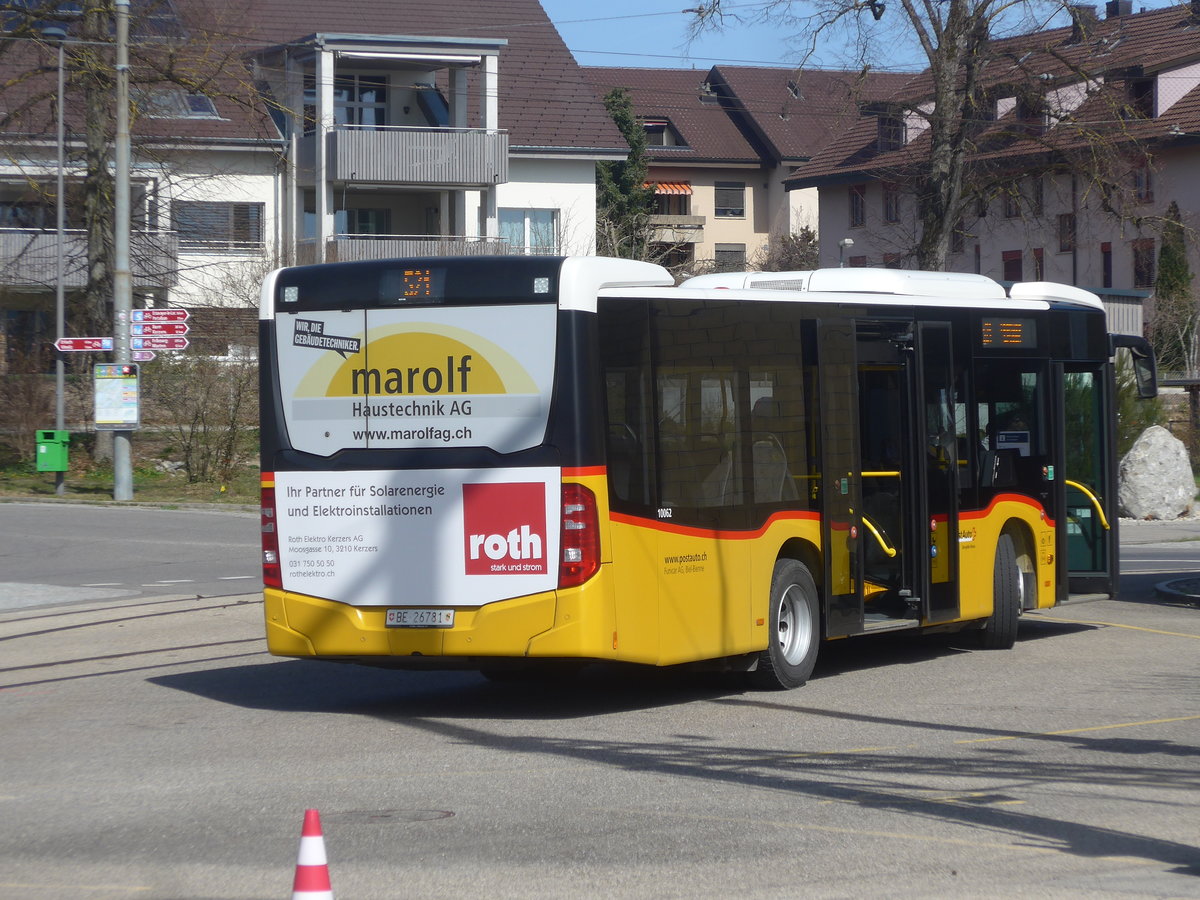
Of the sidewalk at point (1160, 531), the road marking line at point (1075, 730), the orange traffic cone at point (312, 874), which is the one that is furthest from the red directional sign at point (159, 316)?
the orange traffic cone at point (312, 874)

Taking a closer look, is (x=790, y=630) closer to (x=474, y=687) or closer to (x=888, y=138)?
(x=474, y=687)

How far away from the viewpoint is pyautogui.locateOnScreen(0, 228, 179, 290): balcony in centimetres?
4484

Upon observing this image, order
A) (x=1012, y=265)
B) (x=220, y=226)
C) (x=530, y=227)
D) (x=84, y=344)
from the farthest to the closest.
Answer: (x=1012, y=265), (x=530, y=227), (x=220, y=226), (x=84, y=344)

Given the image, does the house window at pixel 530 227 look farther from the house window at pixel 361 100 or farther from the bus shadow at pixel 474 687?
the bus shadow at pixel 474 687

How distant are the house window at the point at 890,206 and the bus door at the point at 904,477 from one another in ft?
165

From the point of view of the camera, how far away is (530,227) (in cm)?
5347

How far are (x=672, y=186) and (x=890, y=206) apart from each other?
66.2 feet

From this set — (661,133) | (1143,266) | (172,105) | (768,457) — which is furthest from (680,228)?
(768,457)

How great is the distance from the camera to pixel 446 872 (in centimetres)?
639

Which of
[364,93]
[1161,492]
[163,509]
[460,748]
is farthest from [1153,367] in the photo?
[364,93]

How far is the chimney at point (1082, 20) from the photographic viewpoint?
103 ft

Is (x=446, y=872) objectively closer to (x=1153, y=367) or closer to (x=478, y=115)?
(x=1153, y=367)

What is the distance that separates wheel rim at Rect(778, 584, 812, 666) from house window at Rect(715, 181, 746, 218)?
7525 centimetres

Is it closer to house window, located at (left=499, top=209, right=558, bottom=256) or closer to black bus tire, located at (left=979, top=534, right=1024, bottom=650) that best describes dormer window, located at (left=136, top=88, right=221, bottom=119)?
house window, located at (left=499, top=209, right=558, bottom=256)
